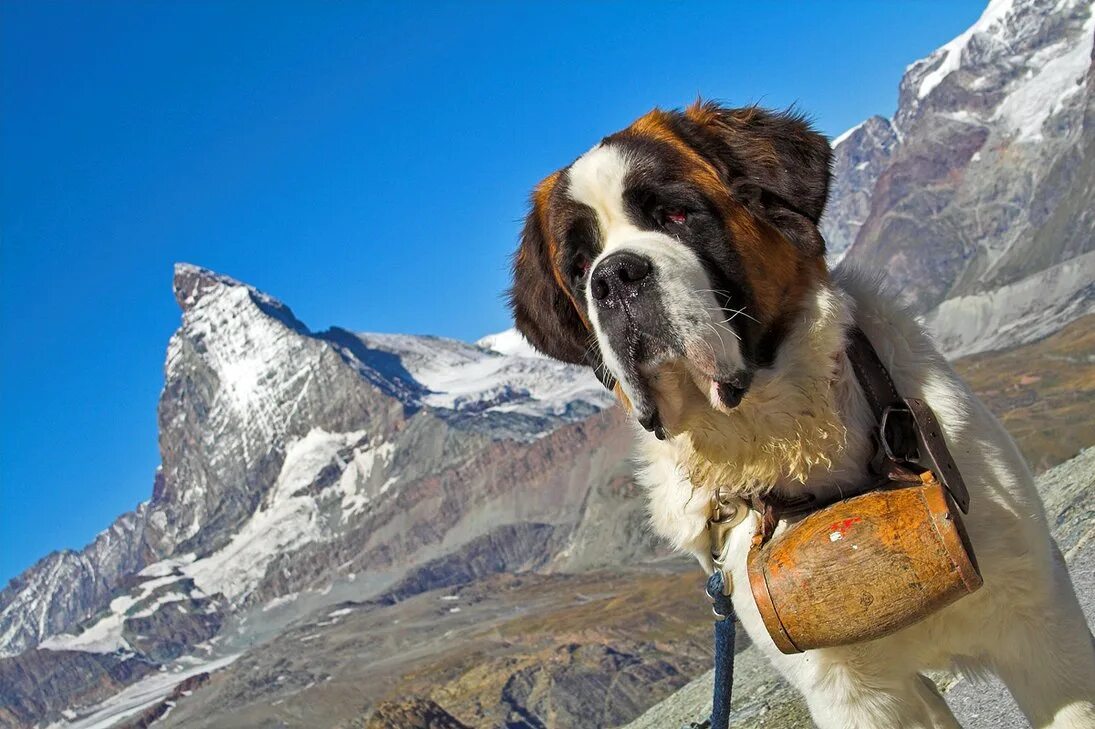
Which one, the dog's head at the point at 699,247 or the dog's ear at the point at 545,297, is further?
the dog's ear at the point at 545,297

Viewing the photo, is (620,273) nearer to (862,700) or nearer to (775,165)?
(775,165)

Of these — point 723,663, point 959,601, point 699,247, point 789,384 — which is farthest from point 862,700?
point 699,247

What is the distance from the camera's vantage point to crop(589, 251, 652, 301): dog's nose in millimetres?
4258

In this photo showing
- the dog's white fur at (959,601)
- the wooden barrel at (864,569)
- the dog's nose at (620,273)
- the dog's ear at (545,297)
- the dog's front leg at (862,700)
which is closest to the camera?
the wooden barrel at (864,569)

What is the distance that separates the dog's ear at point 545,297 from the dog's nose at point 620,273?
2.94 feet

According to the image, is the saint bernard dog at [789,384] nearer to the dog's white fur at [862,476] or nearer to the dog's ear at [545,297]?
the dog's white fur at [862,476]

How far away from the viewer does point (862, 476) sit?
4.36 m

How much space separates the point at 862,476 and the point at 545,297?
1.88 m

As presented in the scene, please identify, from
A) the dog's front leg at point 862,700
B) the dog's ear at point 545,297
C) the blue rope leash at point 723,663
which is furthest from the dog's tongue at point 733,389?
the blue rope leash at point 723,663

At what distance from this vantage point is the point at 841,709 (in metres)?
4.45

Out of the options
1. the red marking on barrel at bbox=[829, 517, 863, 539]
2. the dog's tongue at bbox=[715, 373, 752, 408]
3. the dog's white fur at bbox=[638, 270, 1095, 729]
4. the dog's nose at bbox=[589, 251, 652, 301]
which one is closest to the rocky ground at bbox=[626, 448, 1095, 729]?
the dog's white fur at bbox=[638, 270, 1095, 729]

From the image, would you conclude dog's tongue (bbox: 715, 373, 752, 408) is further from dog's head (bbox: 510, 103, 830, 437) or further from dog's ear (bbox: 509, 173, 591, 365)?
dog's ear (bbox: 509, 173, 591, 365)

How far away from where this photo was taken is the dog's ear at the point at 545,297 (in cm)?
529

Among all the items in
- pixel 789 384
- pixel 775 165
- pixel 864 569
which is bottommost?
pixel 864 569
